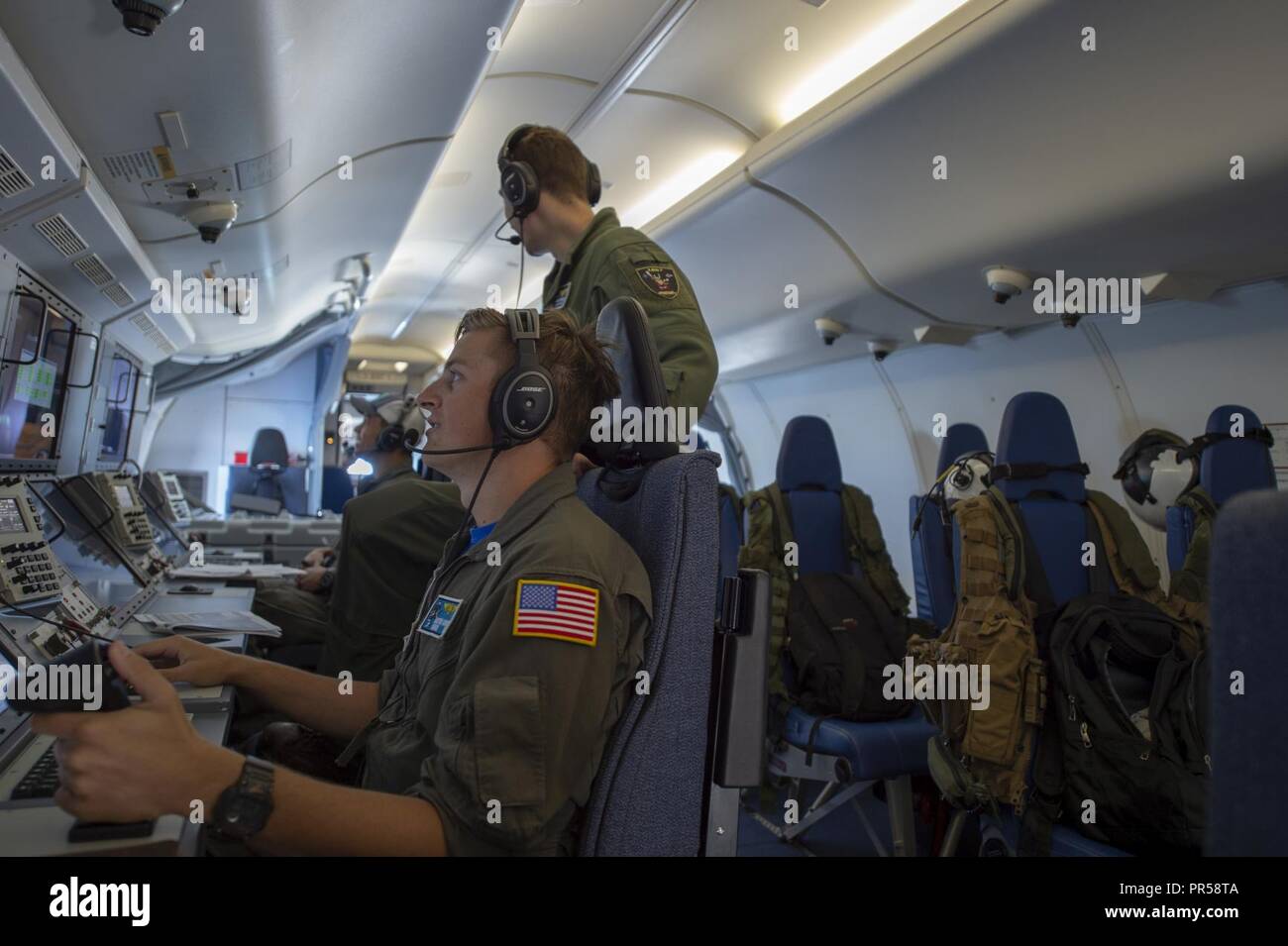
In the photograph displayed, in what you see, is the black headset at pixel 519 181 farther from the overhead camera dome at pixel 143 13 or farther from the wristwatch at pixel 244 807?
the wristwatch at pixel 244 807

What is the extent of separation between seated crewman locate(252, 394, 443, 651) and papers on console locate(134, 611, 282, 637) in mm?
720

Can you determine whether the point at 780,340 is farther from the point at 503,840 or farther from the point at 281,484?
the point at 503,840

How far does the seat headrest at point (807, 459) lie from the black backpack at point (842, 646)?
1.95ft

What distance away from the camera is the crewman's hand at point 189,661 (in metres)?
1.87

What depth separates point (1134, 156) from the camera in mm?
3580

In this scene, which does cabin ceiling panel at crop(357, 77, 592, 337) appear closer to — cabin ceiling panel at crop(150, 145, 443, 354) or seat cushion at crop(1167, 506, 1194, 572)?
cabin ceiling panel at crop(150, 145, 443, 354)

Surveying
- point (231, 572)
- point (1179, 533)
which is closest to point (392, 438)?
point (231, 572)

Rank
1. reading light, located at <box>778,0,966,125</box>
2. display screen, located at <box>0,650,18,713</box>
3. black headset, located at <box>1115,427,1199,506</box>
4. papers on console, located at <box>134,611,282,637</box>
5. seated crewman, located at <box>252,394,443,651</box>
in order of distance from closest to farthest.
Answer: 1. display screen, located at <box>0,650,18,713</box>
2. papers on console, located at <box>134,611,282,637</box>
3. seated crewman, located at <box>252,394,443,651</box>
4. reading light, located at <box>778,0,966,125</box>
5. black headset, located at <box>1115,427,1199,506</box>

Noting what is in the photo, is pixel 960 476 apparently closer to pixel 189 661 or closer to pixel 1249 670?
pixel 189 661

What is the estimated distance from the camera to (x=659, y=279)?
2.29 metres

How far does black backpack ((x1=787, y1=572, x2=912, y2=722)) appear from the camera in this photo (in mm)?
3637

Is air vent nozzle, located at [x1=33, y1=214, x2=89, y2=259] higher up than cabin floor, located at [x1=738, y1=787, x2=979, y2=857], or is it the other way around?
air vent nozzle, located at [x1=33, y1=214, x2=89, y2=259]

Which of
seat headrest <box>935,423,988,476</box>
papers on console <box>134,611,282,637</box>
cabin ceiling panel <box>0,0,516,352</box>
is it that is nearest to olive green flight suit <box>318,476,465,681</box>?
papers on console <box>134,611,282,637</box>
